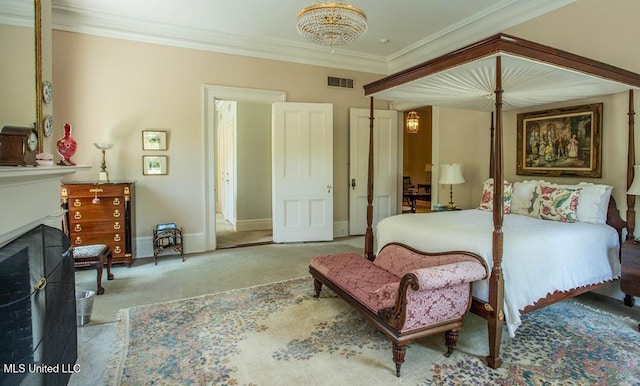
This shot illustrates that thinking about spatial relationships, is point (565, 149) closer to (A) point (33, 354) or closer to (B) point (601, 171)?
(B) point (601, 171)

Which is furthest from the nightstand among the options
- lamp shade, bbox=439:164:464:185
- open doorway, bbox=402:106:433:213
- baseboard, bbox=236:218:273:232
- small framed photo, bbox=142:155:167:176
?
open doorway, bbox=402:106:433:213

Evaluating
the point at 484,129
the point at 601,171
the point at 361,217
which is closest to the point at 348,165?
the point at 361,217

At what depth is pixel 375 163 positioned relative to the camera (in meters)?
6.19

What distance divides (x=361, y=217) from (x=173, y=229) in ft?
10.5

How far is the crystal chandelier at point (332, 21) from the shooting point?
2.99 metres

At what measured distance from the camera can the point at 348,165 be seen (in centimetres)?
615

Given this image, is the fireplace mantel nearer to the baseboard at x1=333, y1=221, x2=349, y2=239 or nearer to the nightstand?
the nightstand

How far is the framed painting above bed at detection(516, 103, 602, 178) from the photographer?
11.4 ft

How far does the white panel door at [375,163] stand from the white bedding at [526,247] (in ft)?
8.88

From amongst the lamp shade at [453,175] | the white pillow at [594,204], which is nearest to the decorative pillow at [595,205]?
the white pillow at [594,204]

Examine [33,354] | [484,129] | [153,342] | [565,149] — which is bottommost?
[153,342]

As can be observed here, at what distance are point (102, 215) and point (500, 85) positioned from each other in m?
4.48

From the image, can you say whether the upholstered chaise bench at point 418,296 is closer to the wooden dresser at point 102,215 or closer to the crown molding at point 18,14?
the crown molding at point 18,14

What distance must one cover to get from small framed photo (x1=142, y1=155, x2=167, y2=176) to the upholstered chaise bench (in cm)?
338
